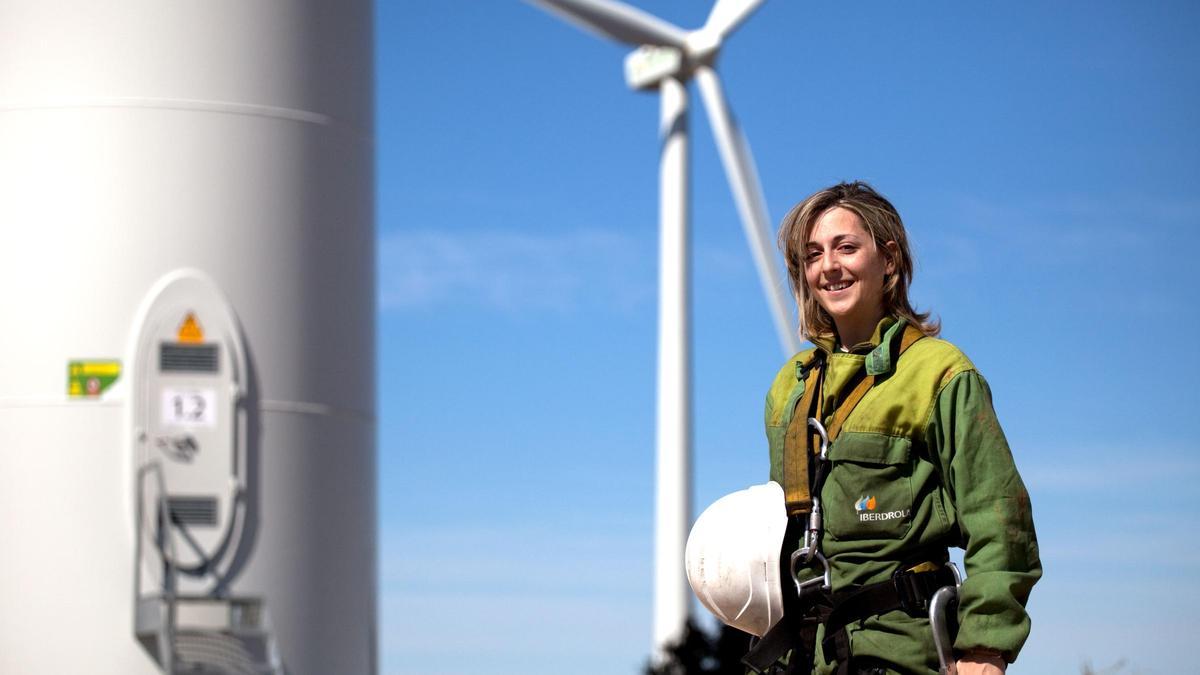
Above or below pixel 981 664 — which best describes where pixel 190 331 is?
above

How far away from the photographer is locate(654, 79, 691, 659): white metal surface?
86.2 feet

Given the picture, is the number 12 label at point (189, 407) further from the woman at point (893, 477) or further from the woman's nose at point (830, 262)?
the woman's nose at point (830, 262)

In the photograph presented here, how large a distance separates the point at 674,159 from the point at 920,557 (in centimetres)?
2338

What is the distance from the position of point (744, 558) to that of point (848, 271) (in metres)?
0.83

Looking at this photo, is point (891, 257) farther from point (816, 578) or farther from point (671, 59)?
point (671, 59)

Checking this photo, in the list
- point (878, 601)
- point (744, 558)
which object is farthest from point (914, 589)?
point (744, 558)

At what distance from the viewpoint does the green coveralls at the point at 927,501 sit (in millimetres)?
3662

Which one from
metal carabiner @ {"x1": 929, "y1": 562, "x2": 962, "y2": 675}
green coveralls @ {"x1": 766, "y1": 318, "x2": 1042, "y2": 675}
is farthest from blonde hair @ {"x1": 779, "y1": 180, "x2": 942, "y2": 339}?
metal carabiner @ {"x1": 929, "y1": 562, "x2": 962, "y2": 675}

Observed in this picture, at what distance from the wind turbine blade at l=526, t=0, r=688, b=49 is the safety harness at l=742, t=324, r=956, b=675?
2049 cm

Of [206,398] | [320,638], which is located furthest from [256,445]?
[320,638]

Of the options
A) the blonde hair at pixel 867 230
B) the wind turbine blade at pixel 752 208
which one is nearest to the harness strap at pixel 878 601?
the blonde hair at pixel 867 230

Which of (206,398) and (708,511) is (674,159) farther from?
(708,511)

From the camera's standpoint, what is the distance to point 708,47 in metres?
27.6

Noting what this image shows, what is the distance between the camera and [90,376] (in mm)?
9266
